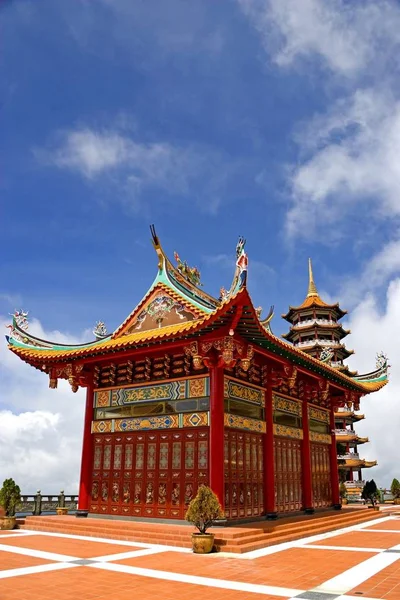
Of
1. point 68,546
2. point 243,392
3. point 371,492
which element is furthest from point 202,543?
point 371,492

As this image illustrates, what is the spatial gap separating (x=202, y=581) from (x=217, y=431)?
5.95 meters

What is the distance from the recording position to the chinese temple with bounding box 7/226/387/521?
1448 centimetres

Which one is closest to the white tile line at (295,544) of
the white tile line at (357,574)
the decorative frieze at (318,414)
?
the white tile line at (357,574)

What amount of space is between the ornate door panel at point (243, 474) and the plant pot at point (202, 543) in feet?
9.68

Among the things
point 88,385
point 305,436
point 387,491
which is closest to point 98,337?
point 88,385

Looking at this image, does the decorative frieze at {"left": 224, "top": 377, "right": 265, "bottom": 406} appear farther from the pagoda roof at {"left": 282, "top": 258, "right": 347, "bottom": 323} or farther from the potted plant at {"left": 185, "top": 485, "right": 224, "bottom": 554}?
the pagoda roof at {"left": 282, "top": 258, "right": 347, "bottom": 323}

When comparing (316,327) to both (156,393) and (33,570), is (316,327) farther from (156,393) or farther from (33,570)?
(33,570)

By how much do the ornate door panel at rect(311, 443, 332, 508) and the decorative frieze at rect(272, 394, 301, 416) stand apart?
2249 millimetres

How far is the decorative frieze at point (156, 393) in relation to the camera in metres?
15.3

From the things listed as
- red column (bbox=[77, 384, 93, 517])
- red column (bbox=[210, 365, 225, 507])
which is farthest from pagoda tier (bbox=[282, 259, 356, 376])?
red column (bbox=[210, 365, 225, 507])

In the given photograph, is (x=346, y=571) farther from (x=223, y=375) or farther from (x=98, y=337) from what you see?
(x=98, y=337)

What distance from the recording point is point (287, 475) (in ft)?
59.9

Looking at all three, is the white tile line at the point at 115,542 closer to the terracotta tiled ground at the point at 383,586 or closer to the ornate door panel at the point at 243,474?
the ornate door panel at the point at 243,474

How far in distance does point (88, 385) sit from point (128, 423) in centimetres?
238
